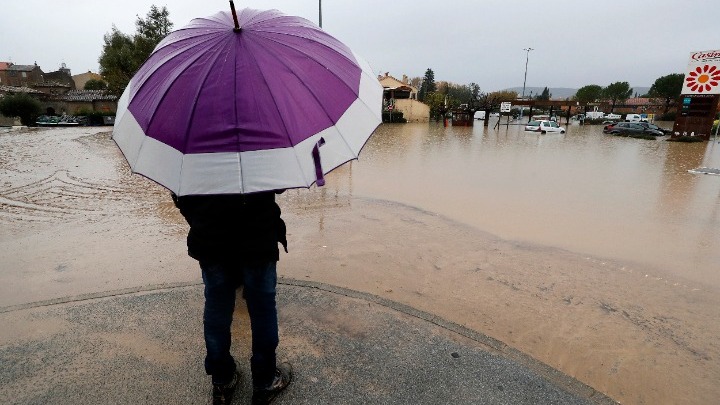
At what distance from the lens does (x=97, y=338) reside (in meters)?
3.15

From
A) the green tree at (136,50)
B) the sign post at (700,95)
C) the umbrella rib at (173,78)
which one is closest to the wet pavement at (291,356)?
the umbrella rib at (173,78)

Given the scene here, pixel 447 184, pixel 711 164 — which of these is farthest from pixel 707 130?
pixel 447 184

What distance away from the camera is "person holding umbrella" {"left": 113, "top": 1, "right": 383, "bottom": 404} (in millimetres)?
1840

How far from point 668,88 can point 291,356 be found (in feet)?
239

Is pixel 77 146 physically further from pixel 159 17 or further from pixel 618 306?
pixel 159 17

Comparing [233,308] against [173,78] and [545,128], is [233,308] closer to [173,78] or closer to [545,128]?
[173,78]

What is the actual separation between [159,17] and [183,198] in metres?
42.6

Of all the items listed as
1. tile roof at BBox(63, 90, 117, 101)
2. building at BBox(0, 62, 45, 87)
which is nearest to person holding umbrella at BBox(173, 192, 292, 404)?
tile roof at BBox(63, 90, 117, 101)

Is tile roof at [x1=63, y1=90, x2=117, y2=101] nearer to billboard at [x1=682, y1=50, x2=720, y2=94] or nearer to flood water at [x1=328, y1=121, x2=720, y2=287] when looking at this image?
flood water at [x1=328, y1=121, x2=720, y2=287]

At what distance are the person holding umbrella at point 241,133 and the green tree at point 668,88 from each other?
234 ft

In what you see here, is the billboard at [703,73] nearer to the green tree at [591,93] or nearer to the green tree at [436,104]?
the green tree at [436,104]

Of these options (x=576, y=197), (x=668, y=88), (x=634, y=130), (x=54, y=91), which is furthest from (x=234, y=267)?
(x=668, y=88)

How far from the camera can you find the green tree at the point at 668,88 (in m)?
57.1

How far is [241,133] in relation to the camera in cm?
183
